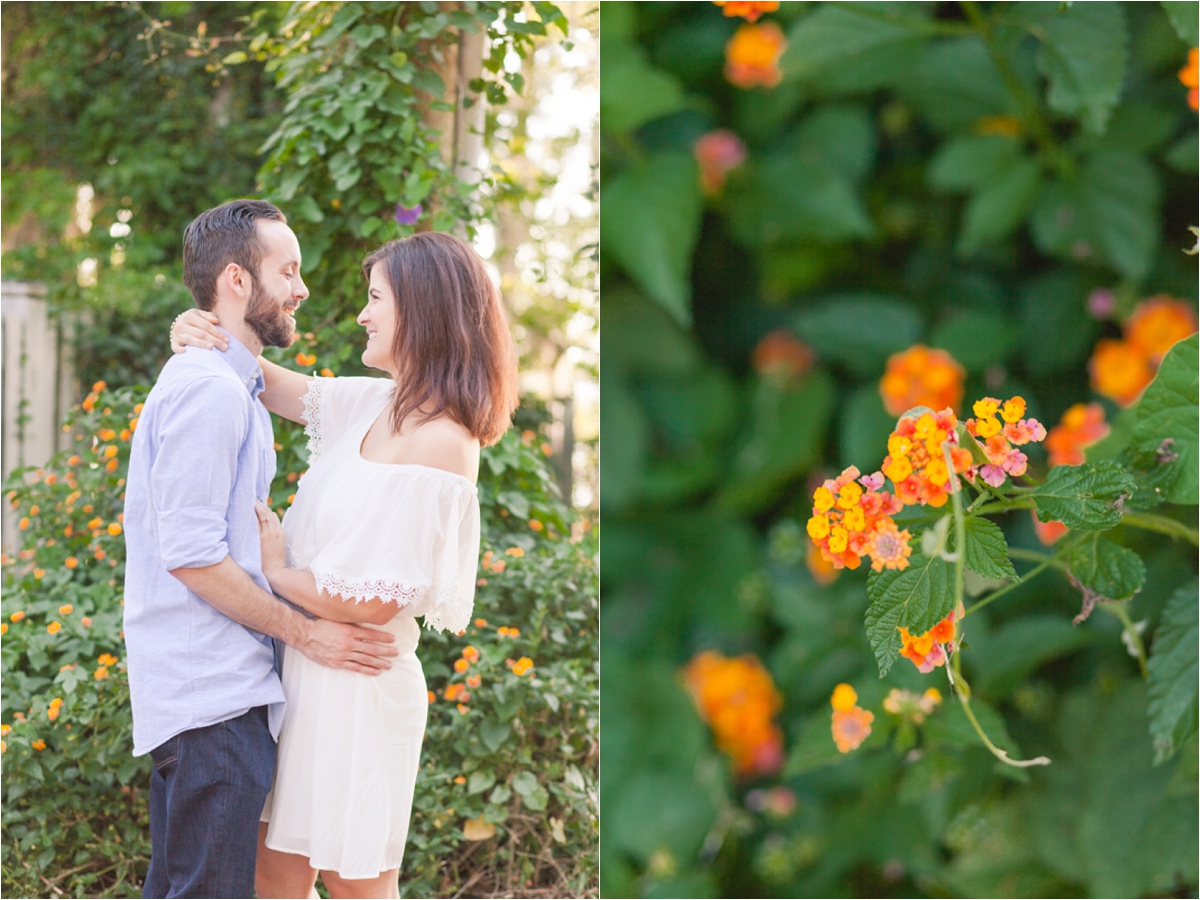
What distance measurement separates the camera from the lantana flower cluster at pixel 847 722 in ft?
3.11

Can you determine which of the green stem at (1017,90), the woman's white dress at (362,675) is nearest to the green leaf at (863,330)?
the green stem at (1017,90)

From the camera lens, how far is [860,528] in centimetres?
78

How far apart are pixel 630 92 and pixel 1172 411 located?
2.02 feet

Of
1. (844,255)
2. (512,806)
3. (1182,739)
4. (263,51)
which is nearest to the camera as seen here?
(1182,739)

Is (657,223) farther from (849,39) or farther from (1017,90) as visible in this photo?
(1017,90)

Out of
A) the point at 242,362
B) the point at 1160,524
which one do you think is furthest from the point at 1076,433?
the point at 242,362

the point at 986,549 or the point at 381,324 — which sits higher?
the point at 381,324

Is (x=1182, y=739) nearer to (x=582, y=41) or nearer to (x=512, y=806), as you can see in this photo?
(x=512, y=806)

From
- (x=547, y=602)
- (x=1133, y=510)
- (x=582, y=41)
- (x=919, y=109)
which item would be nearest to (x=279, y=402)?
(x=547, y=602)

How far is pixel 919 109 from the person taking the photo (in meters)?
1.13

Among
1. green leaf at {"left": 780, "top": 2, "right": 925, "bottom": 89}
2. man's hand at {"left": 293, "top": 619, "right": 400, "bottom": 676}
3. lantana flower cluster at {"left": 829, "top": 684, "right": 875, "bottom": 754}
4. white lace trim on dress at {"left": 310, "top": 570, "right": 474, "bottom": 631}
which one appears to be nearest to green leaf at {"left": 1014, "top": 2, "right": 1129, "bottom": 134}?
green leaf at {"left": 780, "top": 2, "right": 925, "bottom": 89}

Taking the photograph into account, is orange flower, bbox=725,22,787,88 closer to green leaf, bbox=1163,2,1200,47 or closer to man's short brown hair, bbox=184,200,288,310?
green leaf, bbox=1163,2,1200,47

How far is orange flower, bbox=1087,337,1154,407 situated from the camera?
3.58ft

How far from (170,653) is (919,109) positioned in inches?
41.6
